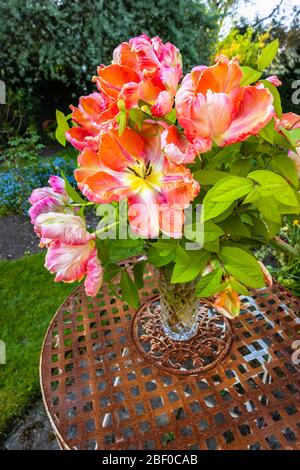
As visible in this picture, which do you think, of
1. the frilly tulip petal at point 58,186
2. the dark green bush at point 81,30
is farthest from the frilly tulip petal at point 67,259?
the dark green bush at point 81,30

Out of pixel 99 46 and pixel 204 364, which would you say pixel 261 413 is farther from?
pixel 99 46

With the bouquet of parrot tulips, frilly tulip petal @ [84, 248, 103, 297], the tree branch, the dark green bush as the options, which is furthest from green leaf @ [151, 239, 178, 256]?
the tree branch

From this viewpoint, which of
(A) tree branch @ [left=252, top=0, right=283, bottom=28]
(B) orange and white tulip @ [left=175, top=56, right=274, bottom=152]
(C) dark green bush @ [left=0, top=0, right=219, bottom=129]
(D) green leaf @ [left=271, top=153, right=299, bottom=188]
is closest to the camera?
(B) orange and white tulip @ [left=175, top=56, right=274, bottom=152]

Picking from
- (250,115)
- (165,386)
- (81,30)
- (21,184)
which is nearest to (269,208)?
(250,115)

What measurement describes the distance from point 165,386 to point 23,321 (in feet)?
4.26

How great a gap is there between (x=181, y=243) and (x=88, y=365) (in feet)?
1.63

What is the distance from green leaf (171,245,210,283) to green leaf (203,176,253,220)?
0.43 feet

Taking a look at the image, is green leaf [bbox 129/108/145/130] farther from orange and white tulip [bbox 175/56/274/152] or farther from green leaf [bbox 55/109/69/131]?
green leaf [bbox 55/109/69/131]

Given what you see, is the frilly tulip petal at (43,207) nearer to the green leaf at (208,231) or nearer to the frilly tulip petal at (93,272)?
the frilly tulip petal at (93,272)

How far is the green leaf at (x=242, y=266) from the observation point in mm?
600

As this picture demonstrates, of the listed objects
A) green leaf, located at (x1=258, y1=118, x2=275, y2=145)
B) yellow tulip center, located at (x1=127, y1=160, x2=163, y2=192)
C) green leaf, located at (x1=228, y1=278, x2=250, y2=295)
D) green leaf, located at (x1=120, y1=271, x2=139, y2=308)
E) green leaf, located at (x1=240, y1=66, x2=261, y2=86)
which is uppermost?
green leaf, located at (x1=240, y1=66, x2=261, y2=86)

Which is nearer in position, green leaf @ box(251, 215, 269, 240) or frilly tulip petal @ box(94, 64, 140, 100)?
frilly tulip petal @ box(94, 64, 140, 100)

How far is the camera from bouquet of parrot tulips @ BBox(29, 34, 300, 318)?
493 millimetres

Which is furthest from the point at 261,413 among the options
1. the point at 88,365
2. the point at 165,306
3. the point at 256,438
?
the point at 88,365
